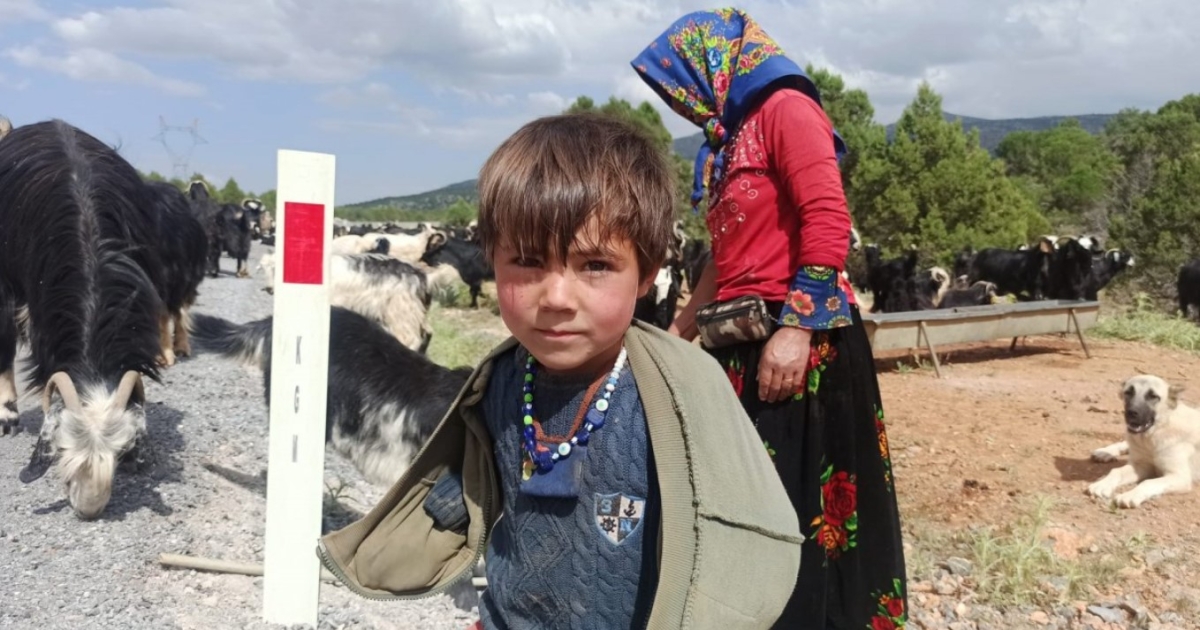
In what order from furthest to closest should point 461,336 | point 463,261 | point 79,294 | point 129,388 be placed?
point 463,261 → point 461,336 → point 79,294 → point 129,388

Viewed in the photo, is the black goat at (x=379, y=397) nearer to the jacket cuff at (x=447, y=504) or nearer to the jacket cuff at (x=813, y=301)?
the jacket cuff at (x=813, y=301)

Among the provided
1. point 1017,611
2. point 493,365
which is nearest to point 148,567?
point 493,365

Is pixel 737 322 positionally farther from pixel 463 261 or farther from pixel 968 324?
pixel 463 261

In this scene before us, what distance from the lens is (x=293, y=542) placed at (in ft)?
9.95

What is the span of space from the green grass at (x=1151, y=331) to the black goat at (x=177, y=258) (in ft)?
42.0

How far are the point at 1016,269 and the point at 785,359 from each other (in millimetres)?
18326

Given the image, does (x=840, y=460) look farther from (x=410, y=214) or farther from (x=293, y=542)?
(x=410, y=214)

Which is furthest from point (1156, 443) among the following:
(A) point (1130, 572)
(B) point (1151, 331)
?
(B) point (1151, 331)

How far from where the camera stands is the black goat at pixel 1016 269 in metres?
17.7

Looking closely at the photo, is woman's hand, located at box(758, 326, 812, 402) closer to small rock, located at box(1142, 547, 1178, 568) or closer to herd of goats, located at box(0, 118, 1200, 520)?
herd of goats, located at box(0, 118, 1200, 520)

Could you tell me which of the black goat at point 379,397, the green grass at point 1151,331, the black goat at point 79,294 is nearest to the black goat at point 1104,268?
the green grass at point 1151,331

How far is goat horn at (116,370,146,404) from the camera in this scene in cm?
391

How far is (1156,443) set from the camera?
5754mm

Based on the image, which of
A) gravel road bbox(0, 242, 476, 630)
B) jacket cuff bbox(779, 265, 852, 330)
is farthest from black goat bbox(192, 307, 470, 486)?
jacket cuff bbox(779, 265, 852, 330)
